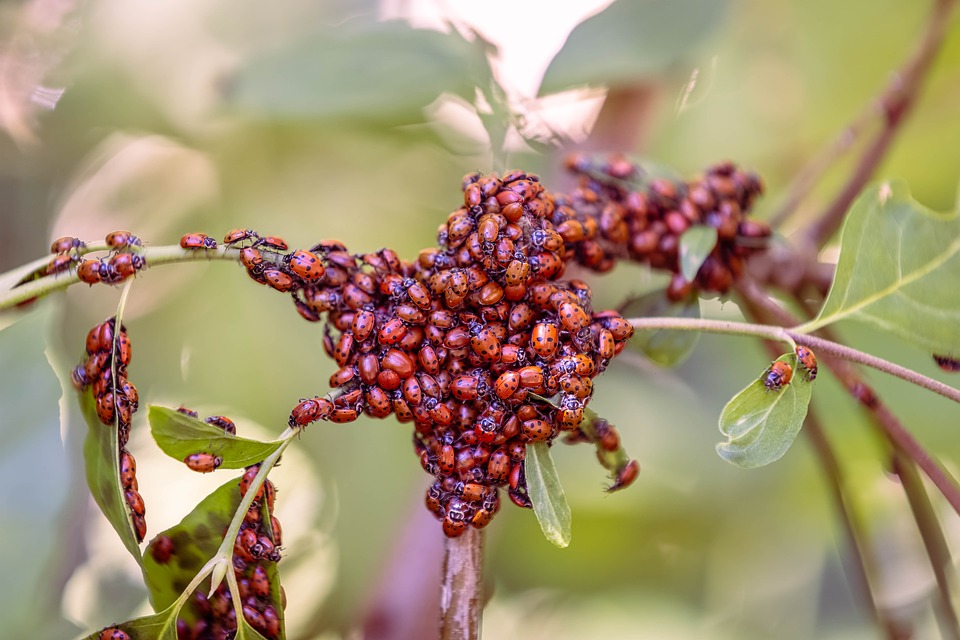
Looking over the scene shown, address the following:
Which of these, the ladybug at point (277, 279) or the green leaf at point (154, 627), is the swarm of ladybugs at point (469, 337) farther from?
the green leaf at point (154, 627)

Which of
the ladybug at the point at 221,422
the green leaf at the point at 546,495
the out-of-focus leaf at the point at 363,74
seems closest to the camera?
the green leaf at the point at 546,495

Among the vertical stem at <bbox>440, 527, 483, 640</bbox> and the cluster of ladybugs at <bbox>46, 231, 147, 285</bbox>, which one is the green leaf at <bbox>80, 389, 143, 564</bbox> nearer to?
the cluster of ladybugs at <bbox>46, 231, 147, 285</bbox>

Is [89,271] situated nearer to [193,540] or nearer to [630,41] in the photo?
[193,540]

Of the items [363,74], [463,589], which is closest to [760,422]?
[463,589]

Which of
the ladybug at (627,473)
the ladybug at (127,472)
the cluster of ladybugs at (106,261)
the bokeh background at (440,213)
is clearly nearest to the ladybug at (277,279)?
the cluster of ladybugs at (106,261)

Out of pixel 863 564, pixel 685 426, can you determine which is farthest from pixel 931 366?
pixel 685 426
